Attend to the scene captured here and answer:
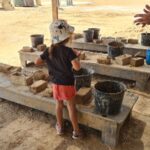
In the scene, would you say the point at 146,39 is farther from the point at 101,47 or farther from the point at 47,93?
the point at 47,93

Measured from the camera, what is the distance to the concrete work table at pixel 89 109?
282 centimetres

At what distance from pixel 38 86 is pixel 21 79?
39 cm

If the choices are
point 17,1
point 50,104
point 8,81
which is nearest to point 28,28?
point 8,81

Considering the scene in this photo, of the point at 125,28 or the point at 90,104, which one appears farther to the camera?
the point at 125,28

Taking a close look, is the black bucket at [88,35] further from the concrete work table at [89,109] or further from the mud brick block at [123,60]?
the concrete work table at [89,109]

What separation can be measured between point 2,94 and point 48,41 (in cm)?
432

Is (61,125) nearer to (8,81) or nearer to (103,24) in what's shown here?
(8,81)

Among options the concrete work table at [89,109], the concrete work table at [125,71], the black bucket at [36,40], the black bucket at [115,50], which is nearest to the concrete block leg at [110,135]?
the concrete work table at [89,109]

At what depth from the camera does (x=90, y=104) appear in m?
3.17

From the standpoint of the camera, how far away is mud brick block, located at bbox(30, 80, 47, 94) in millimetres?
3469

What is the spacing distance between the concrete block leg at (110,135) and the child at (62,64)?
35 centimetres

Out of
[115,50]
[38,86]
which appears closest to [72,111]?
[38,86]

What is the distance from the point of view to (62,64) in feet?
9.17

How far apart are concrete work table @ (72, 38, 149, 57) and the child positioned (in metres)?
2.75
